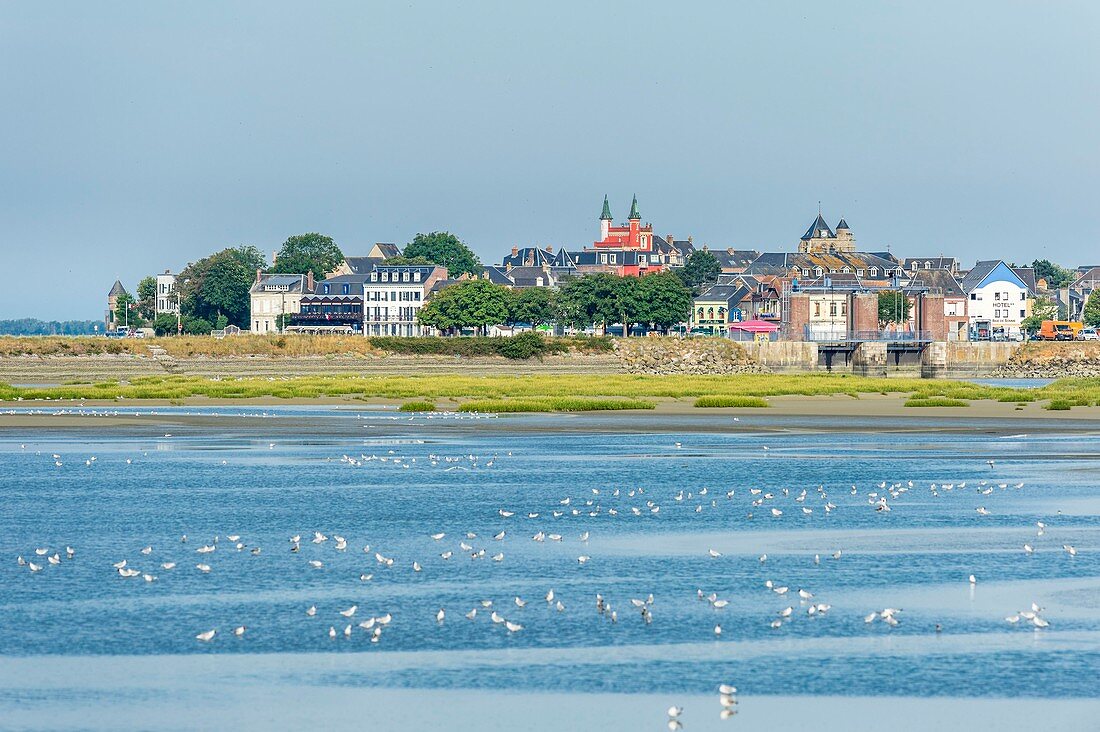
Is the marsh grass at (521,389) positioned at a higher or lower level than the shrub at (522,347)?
lower

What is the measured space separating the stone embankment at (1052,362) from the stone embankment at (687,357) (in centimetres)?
2581

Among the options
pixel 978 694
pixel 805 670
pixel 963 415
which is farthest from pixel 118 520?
pixel 963 415

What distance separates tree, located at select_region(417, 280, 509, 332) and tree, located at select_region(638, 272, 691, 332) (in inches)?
657

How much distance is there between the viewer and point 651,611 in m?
24.1

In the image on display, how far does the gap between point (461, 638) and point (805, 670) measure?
15.9ft

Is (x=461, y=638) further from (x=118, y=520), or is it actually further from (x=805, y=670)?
(x=118, y=520)

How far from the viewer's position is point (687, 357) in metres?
149

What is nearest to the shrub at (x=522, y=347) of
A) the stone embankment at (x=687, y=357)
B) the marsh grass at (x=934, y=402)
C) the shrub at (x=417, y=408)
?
the stone embankment at (x=687, y=357)

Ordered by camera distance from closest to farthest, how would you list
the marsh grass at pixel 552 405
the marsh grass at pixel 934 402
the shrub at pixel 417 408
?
the shrub at pixel 417 408
the marsh grass at pixel 552 405
the marsh grass at pixel 934 402

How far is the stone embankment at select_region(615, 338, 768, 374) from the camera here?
479 feet

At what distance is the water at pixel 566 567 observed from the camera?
68.4 feet

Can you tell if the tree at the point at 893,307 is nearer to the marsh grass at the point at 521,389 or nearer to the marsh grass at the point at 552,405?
the marsh grass at the point at 521,389

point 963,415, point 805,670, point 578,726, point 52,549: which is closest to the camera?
point 578,726

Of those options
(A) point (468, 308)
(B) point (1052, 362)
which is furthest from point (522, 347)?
(B) point (1052, 362)
